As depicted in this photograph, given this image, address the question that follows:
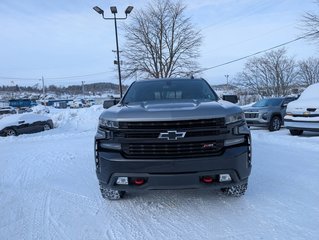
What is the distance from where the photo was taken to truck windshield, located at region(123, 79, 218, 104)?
5.06 meters

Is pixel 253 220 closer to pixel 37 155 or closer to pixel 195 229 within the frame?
pixel 195 229

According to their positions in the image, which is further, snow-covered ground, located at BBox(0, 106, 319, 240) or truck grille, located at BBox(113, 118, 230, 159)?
truck grille, located at BBox(113, 118, 230, 159)

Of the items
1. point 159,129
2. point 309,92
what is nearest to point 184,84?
point 159,129

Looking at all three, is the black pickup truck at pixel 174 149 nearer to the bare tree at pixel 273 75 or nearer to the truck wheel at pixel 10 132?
the truck wheel at pixel 10 132

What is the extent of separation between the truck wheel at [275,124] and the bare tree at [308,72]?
40.7 m

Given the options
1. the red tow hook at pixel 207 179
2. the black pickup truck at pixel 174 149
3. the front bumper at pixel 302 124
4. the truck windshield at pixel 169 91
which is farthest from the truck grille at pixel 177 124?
the front bumper at pixel 302 124

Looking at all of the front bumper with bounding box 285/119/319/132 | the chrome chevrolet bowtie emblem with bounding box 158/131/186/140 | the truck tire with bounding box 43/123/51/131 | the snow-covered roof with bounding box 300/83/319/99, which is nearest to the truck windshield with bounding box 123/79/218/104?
the chrome chevrolet bowtie emblem with bounding box 158/131/186/140

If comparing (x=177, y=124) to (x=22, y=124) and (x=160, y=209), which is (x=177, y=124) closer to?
(x=160, y=209)

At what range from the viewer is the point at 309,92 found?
11461mm

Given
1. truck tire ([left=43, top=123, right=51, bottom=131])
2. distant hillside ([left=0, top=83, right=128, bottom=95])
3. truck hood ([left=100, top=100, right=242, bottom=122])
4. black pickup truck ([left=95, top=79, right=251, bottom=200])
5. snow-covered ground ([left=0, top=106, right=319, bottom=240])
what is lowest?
distant hillside ([left=0, top=83, right=128, bottom=95])

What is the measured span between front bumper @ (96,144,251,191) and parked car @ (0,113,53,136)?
1254 centimetres

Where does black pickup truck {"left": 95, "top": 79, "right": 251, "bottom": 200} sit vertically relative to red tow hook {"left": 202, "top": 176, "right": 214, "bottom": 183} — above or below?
above

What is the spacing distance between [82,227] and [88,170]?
2655mm

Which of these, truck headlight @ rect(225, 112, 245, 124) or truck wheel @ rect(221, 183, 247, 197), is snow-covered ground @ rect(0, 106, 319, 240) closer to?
truck wheel @ rect(221, 183, 247, 197)
